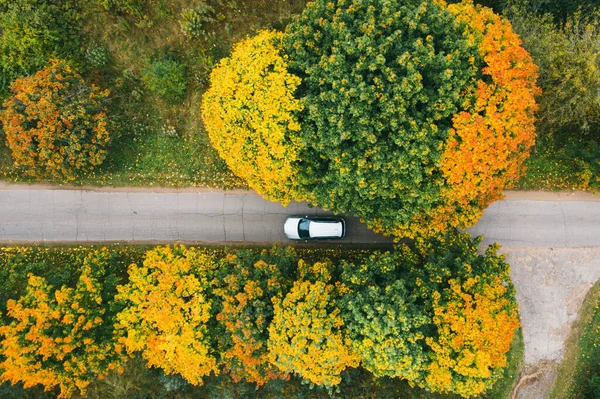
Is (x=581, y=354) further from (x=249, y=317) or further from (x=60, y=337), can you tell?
(x=60, y=337)

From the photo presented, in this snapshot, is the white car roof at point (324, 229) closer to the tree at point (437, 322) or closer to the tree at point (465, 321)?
→ the tree at point (437, 322)

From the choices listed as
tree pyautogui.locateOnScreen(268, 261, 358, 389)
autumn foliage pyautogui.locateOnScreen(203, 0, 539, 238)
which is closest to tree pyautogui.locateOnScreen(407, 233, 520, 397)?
autumn foliage pyautogui.locateOnScreen(203, 0, 539, 238)

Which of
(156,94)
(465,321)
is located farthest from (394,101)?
(156,94)

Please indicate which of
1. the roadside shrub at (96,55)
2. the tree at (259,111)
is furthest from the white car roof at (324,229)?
the roadside shrub at (96,55)

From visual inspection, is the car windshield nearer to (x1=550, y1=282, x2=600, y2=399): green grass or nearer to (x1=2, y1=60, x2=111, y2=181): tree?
(x1=2, y1=60, x2=111, y2=181): tree

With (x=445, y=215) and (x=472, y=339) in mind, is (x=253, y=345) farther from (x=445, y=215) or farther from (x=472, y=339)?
(x=445, y=215)

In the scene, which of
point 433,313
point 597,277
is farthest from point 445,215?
point 597,277
